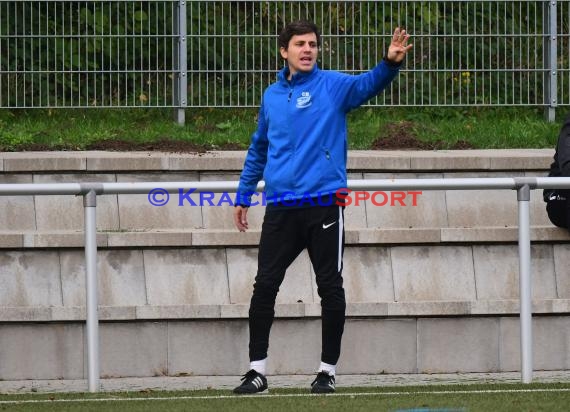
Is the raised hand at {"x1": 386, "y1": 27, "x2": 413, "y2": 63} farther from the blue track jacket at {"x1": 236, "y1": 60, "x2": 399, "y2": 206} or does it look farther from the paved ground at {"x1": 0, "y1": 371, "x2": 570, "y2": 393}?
the paved ground at {"x1": 0, "y1": 371, "x2": 570, "y2": 393}

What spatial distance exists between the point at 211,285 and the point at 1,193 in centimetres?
196

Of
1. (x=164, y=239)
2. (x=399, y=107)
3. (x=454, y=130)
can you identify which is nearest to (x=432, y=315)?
(x=164, y=239)

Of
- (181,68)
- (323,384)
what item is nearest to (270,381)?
(323,384)

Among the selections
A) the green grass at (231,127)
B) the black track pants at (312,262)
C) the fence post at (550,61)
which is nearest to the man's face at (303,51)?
the black track pants at (312,262)

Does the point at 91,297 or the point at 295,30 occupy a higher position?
the point at 295,30

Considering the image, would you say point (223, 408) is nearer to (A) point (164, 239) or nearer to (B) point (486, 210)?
(A) point (164, 239)

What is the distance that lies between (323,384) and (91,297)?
4.41 feet

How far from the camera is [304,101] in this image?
A: 741cm

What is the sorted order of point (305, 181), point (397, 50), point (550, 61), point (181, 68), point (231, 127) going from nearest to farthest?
1. point (397, 50)
2. point (305, 181)
3. point (231, 127)
4. point (181, 68)
5. point (550, 61)

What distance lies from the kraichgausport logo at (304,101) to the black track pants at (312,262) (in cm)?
51

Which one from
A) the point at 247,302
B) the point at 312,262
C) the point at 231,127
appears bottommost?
the point at 247,302

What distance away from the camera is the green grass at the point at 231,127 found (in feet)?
41.2

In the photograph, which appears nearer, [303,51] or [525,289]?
[303,51]

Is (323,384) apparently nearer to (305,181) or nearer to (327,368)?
(327,368)
